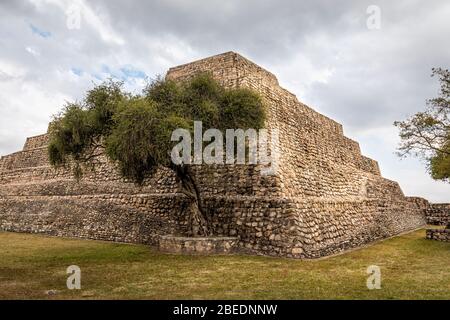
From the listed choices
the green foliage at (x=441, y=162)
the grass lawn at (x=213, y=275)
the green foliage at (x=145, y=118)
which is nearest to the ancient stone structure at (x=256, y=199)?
the grass lawn at (x=213, y=275)

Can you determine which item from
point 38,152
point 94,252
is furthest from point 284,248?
point 38,152

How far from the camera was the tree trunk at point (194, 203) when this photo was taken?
13.8 meters

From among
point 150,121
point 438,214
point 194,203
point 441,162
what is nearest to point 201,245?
point 194,203

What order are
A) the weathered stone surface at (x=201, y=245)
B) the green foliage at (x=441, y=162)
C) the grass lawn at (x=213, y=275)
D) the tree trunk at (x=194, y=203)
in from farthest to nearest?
the green foliage at (x=441, y=162)
the tree trunk at (x=194, y=203)
the weathered stone surface at (x=201, y=245)
the grass lawn at (x=213, y=275)

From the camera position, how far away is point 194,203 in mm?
14109

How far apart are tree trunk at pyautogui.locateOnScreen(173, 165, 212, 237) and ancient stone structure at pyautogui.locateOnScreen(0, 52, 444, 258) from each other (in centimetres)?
70

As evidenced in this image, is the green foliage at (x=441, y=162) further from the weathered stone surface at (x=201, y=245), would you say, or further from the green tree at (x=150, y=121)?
the weathered stone surface at (x=201, y=245)

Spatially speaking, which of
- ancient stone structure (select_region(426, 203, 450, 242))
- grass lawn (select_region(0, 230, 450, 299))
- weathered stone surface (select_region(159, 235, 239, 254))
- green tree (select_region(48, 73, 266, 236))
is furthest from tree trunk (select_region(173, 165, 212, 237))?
ancient stone structure (select_region(426, 203, 450, 242))

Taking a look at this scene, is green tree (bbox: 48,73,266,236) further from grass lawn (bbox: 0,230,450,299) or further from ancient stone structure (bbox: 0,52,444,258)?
grass lawn (bbox: 0,230,450,299)

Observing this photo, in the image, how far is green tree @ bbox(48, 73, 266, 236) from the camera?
39.0ft

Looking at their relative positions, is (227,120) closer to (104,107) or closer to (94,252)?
(104,107)

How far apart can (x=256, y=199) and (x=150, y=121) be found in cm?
518

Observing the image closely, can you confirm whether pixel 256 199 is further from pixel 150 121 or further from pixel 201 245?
pixel 150 121

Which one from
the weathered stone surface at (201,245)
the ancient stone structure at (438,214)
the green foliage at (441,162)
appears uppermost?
the green foliage at (441,162)
